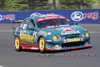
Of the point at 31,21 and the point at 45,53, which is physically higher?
the point at 31,21

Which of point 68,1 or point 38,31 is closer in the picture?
point 38,31

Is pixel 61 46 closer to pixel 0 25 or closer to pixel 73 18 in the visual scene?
pixel 73 18

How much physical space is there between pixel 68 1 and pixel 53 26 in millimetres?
38557

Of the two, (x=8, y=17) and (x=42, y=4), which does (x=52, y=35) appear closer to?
(x=8, y=17)

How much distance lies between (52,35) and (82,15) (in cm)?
1465

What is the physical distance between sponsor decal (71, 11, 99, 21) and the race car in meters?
12.8

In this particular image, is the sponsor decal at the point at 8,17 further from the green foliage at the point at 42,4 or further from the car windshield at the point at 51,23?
the green foliage at the point at 42,4

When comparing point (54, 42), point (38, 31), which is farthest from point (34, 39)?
point (54, 42)

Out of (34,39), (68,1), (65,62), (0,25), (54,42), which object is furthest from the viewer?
(68,1)

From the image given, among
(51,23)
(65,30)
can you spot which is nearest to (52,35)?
(65,30)

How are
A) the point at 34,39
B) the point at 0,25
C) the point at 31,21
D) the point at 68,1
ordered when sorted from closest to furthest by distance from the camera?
1. the point at 34,39
2. the point at 31,21
3. the point at 0,25
4. the point at 68,1

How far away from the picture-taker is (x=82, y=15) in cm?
2425

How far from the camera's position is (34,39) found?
34.7 ft

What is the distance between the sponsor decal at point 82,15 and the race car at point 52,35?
41.9 feet
